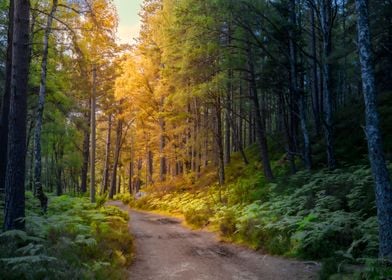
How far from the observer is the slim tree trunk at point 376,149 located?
627 cm

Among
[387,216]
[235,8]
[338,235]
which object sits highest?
[235,8]

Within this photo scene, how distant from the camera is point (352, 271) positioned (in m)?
6.21

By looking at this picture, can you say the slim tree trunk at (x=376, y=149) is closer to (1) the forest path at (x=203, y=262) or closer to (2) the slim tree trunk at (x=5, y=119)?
(1) the forest path at (x=203, y=262)

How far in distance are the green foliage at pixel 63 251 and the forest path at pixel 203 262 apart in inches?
27.5

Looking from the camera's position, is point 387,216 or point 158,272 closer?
point 387,216

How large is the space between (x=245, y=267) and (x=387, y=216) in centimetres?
335

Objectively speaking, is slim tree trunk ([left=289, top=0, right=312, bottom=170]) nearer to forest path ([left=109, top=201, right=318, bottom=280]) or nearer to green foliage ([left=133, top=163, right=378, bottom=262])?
green foliage ([left=133, top=163, right=378, bottom=262])

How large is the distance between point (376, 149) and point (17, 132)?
23.6 feet

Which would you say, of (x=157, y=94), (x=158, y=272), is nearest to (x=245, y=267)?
(x=158, y=272)

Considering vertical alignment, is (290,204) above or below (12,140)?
below

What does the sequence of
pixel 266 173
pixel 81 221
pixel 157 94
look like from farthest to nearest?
pixel 157 94 < pixel 266 173 < pixel 81 221

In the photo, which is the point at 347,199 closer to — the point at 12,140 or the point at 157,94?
the point at 12,140

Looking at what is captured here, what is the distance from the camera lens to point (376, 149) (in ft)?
21.1

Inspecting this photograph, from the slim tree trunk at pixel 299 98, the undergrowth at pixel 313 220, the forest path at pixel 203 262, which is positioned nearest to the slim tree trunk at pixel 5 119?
the forest path at pixel 203 262
